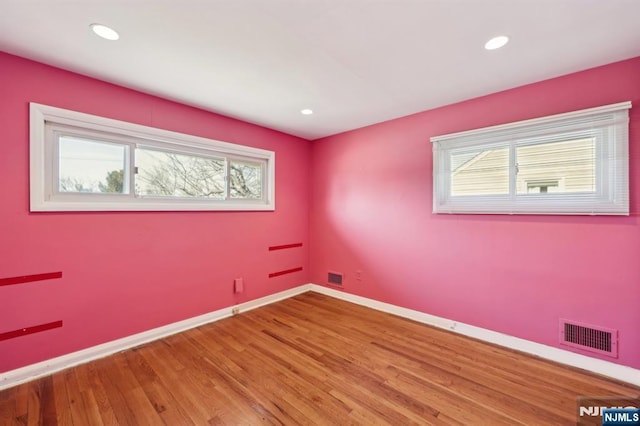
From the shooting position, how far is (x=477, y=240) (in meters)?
2.71

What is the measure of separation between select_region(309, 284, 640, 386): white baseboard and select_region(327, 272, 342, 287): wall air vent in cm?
45

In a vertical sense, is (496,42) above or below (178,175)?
above

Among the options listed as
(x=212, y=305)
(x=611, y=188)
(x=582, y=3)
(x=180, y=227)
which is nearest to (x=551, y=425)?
(x=611, y=188)

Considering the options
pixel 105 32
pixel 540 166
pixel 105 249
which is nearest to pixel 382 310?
pixel 540 166

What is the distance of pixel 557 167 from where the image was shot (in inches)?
90.4

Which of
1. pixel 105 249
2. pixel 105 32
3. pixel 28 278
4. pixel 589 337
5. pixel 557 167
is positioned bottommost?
pixel 589 337

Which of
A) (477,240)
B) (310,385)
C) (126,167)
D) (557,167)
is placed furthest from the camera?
(477,240)

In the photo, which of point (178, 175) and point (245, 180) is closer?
point (178, 175)

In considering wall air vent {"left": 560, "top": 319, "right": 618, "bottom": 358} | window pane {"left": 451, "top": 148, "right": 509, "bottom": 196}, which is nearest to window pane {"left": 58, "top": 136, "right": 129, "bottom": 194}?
window pane {"left": 451, "top": 148, "right": 509, "bottom": 196}

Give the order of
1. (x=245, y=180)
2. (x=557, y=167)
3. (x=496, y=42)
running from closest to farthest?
1. (x=496, y=42)
2. (x=557, y=167)
3. (x=245, y=180)

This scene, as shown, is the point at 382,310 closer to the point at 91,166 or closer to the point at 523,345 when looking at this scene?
the point at 523,345

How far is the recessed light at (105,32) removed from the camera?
1.66m

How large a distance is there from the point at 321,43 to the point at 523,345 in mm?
3121

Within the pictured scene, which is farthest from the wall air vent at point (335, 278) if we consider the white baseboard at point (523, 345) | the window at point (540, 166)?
the window at point (540, 166)
